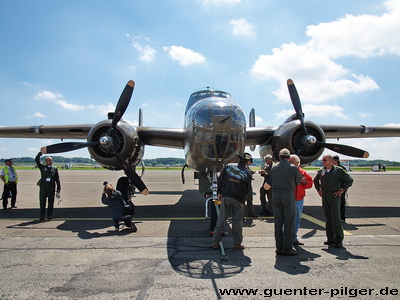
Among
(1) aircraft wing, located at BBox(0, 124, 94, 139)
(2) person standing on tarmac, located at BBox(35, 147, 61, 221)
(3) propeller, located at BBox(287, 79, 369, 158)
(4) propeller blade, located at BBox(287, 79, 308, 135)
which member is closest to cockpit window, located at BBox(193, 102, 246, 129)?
(3) propeller, located at BBox(287, 79, 369, 158)

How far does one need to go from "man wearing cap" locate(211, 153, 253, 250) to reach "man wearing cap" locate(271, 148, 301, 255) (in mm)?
620

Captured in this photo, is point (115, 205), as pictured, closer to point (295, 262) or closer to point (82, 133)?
point (295, 262)

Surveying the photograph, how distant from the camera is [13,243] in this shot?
6105 mm

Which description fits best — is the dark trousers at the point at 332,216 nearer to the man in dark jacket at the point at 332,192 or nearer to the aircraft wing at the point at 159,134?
the man in dark jacket at the point at 332,192

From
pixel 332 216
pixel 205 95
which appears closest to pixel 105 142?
pixel 205 95

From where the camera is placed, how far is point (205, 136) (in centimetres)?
827

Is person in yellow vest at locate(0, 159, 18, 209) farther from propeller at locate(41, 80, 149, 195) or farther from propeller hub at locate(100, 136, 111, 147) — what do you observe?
propeller hub at locate(100, 136, 111, 147)

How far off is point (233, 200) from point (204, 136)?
2.99 meters

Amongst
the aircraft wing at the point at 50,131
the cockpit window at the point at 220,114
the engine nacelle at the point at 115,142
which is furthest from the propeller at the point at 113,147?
the aircraft wing at the point at 50,131

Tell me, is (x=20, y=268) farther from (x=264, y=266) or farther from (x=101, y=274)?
(x=264, y=266)

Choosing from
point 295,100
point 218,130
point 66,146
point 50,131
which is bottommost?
point 66,146

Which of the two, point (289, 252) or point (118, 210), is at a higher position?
point (118, 210)

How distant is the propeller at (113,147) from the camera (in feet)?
29.5

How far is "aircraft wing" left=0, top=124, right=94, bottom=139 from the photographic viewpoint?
Answer: 12805 mm
